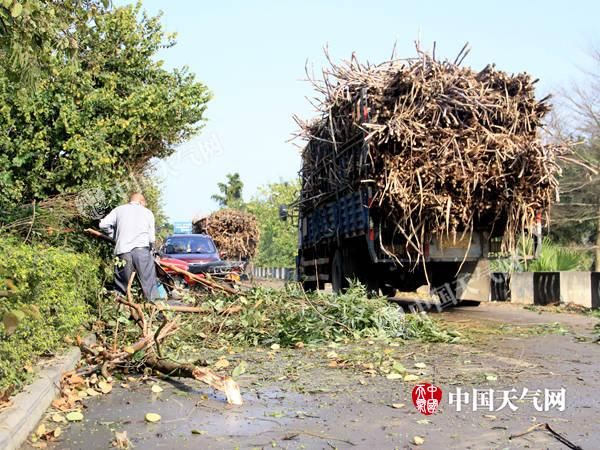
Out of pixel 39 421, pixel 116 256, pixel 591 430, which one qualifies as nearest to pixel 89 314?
pixel 116 256

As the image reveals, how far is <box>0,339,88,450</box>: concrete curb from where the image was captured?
13.1 ft

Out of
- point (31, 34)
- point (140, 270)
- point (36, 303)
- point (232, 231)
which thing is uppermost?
point (232, 231)

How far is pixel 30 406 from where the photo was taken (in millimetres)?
4504

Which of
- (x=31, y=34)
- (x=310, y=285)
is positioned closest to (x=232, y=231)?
(x=310, y=285)

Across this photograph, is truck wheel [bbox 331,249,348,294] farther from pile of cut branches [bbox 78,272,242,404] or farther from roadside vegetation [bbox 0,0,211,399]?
pile of cut branches [bbox 78,272,242,404]

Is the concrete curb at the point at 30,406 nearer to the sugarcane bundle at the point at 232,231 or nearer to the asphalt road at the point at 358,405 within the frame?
the asphalt road at the point at 358,405

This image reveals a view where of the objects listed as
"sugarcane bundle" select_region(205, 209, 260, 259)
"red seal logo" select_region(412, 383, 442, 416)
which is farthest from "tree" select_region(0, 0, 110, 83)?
"sugarcane bundle" select_region(205, 209, 260, 259)

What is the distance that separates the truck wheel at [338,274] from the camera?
12.9m

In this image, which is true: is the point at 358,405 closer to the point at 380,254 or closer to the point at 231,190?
the point at 380,254

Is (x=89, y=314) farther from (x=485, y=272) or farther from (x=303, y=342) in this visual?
(x=485, y=272)

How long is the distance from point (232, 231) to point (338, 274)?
28024 millimetres

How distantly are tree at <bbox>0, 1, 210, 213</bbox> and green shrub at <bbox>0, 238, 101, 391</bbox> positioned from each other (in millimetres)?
3093

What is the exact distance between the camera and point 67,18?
571cm

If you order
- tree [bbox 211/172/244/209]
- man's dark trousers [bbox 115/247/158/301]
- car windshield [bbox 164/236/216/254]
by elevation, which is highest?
tree [bbox 211/172/244/209]
